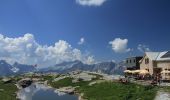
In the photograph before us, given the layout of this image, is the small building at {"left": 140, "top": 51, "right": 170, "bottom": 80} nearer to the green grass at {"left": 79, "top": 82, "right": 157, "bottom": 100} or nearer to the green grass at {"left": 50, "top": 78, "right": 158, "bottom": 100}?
the green grass at {"left": 50, "top": 78, "right": 158, "bottom": 100}

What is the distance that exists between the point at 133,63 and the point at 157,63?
34195mm

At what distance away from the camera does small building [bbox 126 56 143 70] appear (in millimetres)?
147050

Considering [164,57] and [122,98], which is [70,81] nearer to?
[164,57]

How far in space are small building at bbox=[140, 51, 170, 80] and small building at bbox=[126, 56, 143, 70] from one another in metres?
17.9

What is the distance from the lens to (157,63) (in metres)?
116

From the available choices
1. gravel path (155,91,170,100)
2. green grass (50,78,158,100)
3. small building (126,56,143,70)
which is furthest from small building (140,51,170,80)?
gravel path (155,91,170,100)

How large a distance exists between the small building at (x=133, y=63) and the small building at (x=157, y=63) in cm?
1790

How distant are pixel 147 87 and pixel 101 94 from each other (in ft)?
46.1

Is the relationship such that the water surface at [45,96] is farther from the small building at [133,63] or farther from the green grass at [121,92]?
the small building at [133,63]

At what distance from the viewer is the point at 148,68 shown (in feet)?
400

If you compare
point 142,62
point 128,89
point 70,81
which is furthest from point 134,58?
point 128,89

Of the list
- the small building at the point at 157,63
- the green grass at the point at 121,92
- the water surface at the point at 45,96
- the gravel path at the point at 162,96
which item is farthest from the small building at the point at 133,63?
the gravel path at the point at 162,96

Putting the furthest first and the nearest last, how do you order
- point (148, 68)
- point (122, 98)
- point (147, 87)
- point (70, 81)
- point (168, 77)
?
1. point (70, 81)
2. point (148, 68)
3. point (168, 77)
4. point (147, 87)
5. point (122, 98)

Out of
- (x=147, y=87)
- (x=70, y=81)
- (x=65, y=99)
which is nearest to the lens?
(x=147, y=87)
